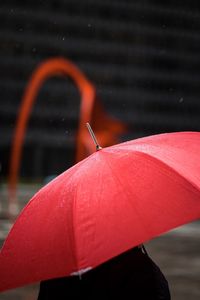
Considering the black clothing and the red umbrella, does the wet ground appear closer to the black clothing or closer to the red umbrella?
the red umbrella

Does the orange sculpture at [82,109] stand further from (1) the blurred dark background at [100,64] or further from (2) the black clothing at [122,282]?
(1) the blurred dark background at [100,64]

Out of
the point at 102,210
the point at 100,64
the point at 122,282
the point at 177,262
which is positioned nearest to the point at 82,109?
the point at 177,262

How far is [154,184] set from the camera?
279 centimetres

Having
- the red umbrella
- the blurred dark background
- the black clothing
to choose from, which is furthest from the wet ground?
the blurred dark background

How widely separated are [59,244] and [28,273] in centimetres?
18

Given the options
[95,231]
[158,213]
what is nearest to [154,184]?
[158,213]

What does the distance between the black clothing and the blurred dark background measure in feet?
225

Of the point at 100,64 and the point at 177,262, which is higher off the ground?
the point at 100,64

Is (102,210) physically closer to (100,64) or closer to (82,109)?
(82,109)

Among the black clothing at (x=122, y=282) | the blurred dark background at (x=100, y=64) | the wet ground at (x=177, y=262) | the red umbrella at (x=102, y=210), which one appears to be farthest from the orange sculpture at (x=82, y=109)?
the blurred dark background at (x=100, y=64)

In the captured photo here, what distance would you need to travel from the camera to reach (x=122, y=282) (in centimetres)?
257

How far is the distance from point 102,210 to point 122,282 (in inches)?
11.5

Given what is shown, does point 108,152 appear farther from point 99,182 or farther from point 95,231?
point 95,231

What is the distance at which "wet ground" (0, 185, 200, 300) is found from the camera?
7491 mm
